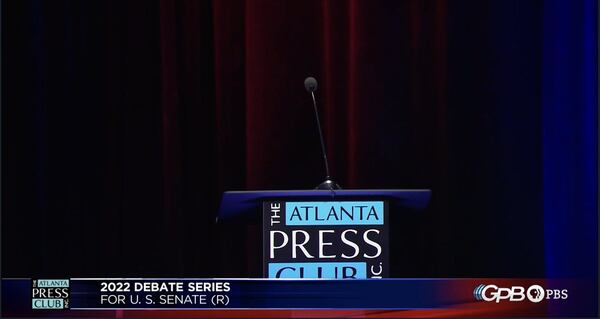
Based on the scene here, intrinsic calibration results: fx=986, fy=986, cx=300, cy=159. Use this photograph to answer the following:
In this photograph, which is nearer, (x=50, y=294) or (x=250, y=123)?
(x=50, y=294)

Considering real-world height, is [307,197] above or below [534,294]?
above

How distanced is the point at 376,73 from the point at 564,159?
0.98 metres

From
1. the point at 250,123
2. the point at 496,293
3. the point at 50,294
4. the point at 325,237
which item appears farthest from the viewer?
the point at 250,123

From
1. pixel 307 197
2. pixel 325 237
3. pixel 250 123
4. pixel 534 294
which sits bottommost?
pixel 534 294

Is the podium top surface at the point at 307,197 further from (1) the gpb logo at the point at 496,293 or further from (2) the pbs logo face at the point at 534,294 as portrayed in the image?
(2) the pbs logo face at the point at 534,294

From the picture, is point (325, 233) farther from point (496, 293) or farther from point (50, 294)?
point (50, 294)

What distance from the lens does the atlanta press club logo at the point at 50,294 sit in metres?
4.05

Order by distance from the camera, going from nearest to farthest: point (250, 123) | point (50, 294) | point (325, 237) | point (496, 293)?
point (325, 237)
point (496, 293)
point (50, 294)
point (250, 123)

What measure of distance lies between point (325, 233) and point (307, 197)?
0.48 feet

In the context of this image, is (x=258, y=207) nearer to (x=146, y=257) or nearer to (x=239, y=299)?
(x=239, y=299)

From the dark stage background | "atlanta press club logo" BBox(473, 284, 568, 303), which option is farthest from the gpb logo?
the dark stage background

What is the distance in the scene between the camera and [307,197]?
3.61 m

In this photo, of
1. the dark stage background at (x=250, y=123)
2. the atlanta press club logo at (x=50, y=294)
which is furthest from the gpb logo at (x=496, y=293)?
the atlanta press club logo at (x=50, y=294)

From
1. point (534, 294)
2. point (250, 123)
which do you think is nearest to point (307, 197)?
point (534, 294)
